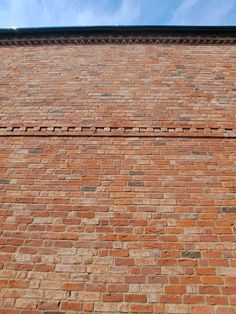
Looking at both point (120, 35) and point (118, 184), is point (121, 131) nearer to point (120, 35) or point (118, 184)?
point (118, 184)

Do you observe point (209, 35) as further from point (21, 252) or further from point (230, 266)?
point (21, 252)

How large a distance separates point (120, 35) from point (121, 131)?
9.26 ft

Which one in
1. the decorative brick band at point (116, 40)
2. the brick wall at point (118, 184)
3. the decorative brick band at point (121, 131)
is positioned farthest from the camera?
the decorative brick band at point (116, 40)

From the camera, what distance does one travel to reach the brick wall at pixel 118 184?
2.82 m

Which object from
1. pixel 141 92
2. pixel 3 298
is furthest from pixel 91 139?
pixel 3 298

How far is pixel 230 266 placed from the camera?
2934 mm

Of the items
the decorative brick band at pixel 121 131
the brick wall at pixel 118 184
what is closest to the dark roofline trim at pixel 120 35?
the brick wall at pixel 118 184

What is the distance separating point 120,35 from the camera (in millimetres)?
6121

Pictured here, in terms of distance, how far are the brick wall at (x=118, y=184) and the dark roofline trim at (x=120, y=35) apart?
0.56 metres

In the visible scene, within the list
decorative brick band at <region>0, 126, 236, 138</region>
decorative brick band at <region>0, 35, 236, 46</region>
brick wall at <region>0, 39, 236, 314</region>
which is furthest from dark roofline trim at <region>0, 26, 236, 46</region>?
decorative brick band at <region>0, 126, 236, 138</region>

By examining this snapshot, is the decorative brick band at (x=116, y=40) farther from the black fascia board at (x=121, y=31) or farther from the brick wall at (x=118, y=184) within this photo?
the brick wall at (x=118, y=184)

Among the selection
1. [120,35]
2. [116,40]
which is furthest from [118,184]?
[120,35]

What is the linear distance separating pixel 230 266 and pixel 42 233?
200 cm

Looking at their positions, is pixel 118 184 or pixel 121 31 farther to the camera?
pixel 121 31
